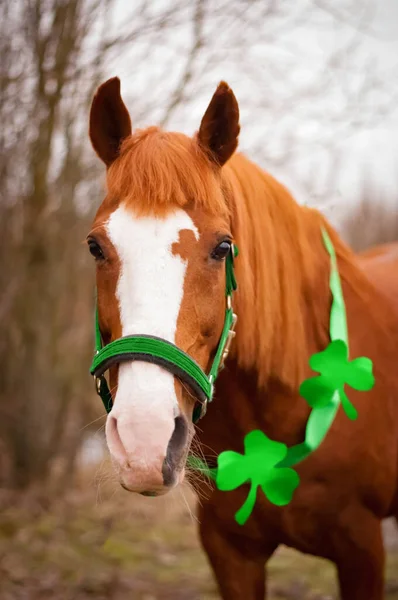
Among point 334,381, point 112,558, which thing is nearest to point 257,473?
point 334,381

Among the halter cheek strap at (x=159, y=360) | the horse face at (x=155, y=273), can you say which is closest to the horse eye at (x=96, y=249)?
the horse face at (x=155, y=273)

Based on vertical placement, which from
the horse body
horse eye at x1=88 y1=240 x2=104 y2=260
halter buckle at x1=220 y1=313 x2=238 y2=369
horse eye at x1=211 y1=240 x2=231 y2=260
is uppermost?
horse eye at x1=88 y1=240 x2=104 y2=260

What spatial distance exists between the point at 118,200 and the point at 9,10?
3034 millimetres

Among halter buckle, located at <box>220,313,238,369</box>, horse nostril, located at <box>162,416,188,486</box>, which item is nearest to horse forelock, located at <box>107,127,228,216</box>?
halter buckle, located at <box>220,313,238,369</box>

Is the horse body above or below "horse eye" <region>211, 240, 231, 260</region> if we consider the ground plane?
below

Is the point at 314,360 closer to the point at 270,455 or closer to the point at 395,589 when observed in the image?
the point at 270,455

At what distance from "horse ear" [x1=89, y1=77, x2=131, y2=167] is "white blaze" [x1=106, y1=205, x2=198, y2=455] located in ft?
1.17

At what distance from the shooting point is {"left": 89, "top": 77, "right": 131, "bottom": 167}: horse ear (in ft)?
6.59

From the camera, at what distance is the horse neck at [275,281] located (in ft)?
7.09

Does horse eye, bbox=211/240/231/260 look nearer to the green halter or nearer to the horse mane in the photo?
the horse mane

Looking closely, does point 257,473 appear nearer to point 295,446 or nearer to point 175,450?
point 295,446

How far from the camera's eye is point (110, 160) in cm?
211

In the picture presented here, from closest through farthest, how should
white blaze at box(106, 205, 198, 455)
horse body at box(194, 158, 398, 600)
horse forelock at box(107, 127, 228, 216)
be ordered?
white blaze at box(106, 205, 198, 455) < horse forelock at box(107, 127, 228, 216) < horse body at box(194, 158, 398, 600)

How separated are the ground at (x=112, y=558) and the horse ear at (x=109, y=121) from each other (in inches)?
77.2
